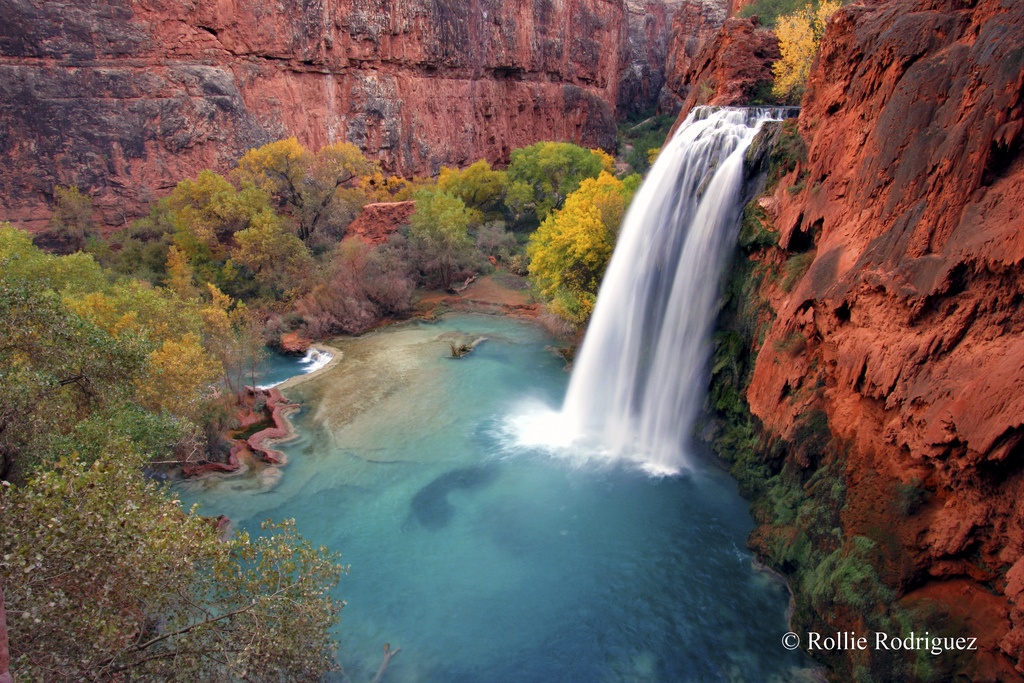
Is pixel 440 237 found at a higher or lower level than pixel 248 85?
lower

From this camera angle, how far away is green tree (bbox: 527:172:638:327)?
22.2m

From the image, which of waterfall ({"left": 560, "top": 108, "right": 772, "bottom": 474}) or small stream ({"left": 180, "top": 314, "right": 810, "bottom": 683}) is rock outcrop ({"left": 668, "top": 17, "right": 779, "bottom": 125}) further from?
small stream ({"left": 180, "top": 314, "right": 810, "bottom": 683})

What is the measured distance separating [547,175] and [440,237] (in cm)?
1138

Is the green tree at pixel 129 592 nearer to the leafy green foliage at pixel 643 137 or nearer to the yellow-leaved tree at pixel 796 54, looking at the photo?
the yellow-leaved tree at pixel 796 54

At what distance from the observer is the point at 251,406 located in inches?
793

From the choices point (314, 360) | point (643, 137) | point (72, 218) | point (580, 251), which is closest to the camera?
point (580, 251)

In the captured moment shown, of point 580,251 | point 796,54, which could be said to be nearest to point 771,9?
point 796,54

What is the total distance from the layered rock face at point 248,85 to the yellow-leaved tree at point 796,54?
28011mm

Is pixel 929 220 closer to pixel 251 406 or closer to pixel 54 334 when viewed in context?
pixel 54 334

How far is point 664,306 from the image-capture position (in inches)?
686

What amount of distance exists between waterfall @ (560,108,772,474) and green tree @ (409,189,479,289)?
14332 mm

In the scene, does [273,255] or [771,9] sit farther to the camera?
[771,9]

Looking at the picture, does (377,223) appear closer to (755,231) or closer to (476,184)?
(476,184)

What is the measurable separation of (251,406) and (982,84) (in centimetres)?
2119
